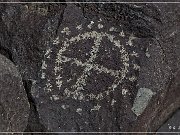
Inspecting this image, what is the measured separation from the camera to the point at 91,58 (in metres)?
1.45

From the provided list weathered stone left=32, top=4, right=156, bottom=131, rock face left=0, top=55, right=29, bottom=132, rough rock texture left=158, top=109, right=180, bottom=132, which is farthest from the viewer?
rough rock texture left=158, top=109, right=180, bottom=132

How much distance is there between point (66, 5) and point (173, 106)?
2.06 feet

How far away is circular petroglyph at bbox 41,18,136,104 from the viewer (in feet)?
4.66

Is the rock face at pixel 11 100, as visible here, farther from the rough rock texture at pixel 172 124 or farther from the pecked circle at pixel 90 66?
the rough rock texture at pixel 172 124

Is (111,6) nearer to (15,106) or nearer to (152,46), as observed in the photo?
(152,46)

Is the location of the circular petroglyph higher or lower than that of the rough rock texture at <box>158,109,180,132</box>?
higher

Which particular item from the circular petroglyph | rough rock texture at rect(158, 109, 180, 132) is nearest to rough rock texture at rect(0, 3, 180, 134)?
the circular petroglyph

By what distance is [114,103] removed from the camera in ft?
4.61

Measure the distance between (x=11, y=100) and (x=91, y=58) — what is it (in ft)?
1.00

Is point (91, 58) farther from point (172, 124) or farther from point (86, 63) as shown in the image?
point (172, 124)

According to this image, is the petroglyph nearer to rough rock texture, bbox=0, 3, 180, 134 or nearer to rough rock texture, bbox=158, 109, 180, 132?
rough rock texture, bbox=0, 3, 180, 134

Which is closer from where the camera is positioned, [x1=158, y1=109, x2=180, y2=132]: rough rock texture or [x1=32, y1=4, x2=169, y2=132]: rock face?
[x1=32, y1=4, x2=169, y2=132]: rock face

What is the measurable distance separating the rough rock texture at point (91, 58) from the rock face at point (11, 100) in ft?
0.17

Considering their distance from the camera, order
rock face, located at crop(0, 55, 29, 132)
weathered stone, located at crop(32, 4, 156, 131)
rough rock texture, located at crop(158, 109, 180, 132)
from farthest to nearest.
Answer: rough rock texture, located at crop(158, 109, 180, 132), weathered stone, located at crop(32, 4, 156, 131), rock face, located at crop(0, 55, 29, 132)
